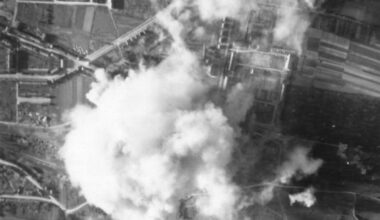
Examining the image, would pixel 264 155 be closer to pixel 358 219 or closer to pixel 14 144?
pixel 358 219

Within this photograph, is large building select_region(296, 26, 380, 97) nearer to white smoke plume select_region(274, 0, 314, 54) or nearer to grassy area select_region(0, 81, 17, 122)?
white smoke plume select_region(274, 0, 314, 54)

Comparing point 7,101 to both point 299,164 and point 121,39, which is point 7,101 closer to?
point 121,39

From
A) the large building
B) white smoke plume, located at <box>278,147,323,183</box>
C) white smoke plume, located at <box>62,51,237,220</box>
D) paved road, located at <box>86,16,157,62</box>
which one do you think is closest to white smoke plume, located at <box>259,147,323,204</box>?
white smoke plume, located at <box>278,147,323,183</box>

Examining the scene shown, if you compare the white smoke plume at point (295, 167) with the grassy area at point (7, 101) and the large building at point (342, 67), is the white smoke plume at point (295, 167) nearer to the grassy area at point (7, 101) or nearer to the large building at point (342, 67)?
the large building at point (342, 67)

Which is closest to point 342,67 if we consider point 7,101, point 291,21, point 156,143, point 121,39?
point 291,21

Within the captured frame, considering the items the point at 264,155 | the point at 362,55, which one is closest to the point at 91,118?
the point at 264,155

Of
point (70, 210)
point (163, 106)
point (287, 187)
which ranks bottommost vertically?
point (70, 210)
